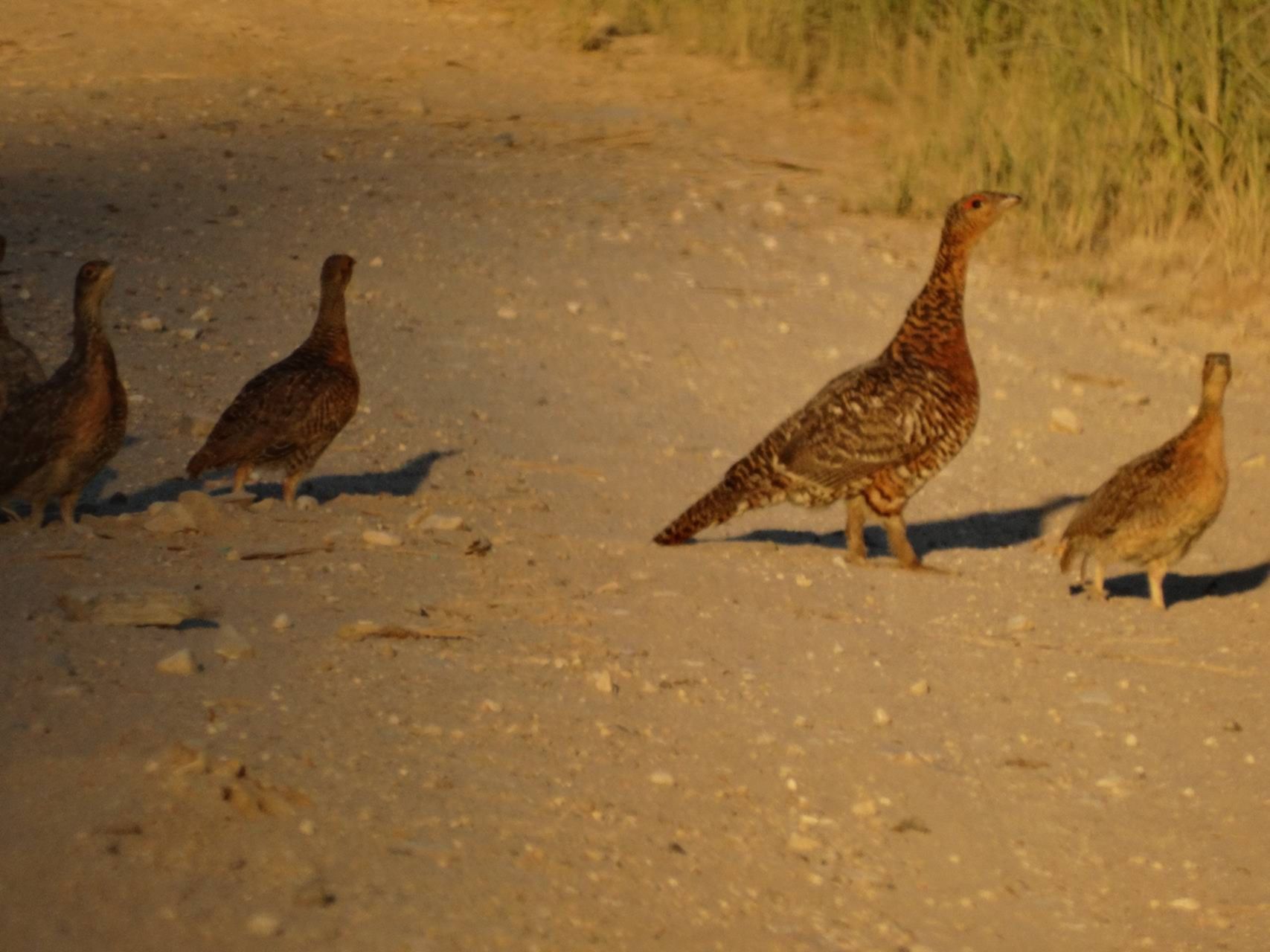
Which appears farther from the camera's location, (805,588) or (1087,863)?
(805,588)

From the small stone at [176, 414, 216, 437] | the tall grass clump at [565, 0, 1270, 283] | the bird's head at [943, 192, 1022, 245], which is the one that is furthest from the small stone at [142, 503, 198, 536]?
the tall grass clump at [565, 0, 1270, 283]

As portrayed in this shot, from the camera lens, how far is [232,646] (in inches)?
210

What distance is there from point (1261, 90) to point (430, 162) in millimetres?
4807

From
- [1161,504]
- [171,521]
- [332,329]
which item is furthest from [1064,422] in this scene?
[171,521]

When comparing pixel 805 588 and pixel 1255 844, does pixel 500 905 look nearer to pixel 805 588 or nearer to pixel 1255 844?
pixel 1255 844

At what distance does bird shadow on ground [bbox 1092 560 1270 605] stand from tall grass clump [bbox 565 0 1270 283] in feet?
10.9

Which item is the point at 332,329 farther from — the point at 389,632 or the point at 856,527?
the point at 389,632

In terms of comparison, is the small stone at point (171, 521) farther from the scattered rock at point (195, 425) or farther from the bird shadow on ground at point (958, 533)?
the bird shadow on ground at point (958, 533)

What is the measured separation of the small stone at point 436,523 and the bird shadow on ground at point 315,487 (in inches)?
23.1

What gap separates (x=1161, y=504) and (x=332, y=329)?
317cm

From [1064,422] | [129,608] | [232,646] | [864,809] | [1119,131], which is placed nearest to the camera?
[864,809]

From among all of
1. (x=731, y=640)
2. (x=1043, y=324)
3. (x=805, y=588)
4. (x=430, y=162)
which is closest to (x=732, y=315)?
(x=1043, y=324)

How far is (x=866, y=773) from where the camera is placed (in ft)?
17.6

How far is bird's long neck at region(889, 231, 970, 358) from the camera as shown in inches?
312
